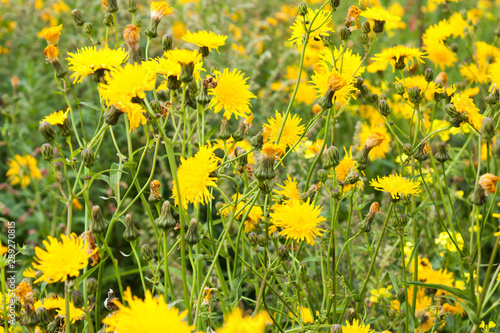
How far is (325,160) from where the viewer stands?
1.62 metres

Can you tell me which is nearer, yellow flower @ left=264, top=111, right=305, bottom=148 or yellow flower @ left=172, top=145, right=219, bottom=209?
yellow flower @ left=172, top=145, right=219, bottom=209

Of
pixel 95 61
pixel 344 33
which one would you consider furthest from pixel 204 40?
pixel 344 33

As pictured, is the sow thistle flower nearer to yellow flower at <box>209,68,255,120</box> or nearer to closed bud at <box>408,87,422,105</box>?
yellow flower at <box>209,68,255,120</box>

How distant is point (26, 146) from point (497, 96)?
2993mm

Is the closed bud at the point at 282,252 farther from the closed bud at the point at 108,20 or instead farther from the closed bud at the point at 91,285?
the closed bud at the point at 108,20

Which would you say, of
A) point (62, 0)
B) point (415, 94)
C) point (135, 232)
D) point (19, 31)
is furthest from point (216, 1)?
point (135, 232)

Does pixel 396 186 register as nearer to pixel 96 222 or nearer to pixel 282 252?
pixel 282 252

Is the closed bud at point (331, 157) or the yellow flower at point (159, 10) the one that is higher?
the yellow flower at point (159, 10)

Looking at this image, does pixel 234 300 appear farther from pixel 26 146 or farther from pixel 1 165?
pixel 1 165

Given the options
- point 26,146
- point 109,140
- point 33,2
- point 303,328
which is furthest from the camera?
point 33,2

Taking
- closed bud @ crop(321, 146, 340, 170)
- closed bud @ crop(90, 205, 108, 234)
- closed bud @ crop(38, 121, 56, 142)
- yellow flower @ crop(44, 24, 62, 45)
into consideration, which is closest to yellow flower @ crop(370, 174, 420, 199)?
closed bud @ crop(321, 146, 340, 170)

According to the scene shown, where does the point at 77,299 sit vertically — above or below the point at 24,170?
below

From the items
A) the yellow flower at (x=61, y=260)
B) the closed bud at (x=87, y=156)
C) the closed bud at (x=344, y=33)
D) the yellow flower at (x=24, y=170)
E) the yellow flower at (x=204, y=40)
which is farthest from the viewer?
the yellow flower at (x=24, y=170)

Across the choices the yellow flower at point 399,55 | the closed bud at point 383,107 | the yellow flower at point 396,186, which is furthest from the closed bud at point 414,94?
the yellow flower at point 396,186
